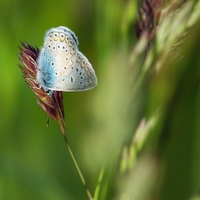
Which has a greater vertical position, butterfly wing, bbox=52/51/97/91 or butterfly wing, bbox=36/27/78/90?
butterfly wing, bbox=36/27/78/90

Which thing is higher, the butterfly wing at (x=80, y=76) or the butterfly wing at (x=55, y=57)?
the butterfly wing at (x=55, y=57)

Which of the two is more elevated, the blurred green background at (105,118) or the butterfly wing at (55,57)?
the butterfly wing at (55,57)

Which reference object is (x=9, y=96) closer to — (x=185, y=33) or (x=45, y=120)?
(x=45, y=120)

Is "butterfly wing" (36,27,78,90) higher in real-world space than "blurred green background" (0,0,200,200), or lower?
higher

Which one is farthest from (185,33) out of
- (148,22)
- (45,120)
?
(45,120)
